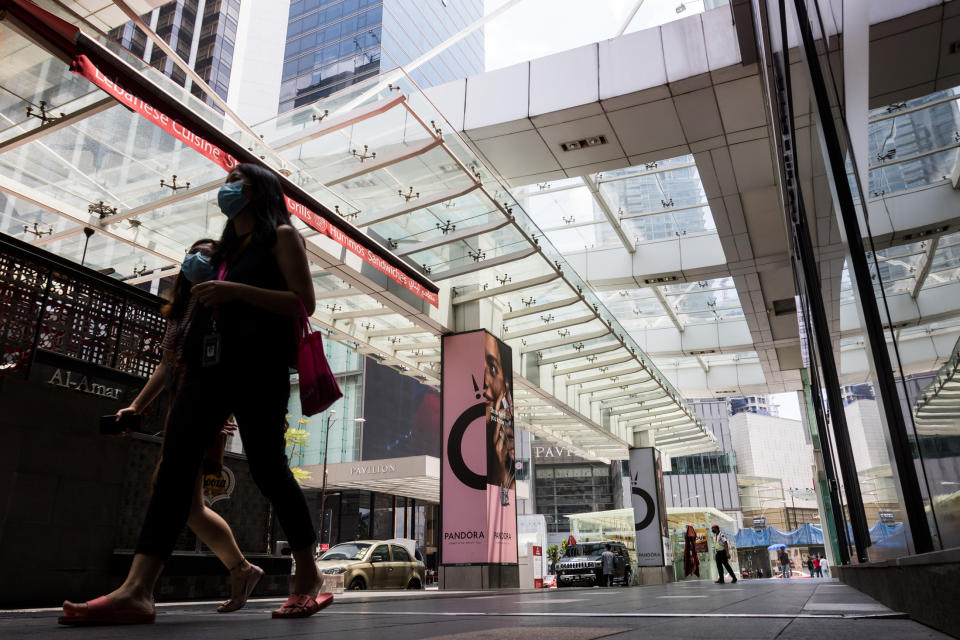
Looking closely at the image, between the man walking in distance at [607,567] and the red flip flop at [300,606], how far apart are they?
18.2 metres

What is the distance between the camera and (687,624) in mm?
2070

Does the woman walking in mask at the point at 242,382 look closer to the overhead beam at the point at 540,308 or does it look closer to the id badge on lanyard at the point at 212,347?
the id badge on lanyard at the point at 212,347

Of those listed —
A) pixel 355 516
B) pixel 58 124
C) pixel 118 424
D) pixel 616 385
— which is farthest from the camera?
pixel 355 516

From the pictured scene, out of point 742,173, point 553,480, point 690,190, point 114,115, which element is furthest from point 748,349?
point 553,480

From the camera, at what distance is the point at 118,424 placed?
2.46 metres

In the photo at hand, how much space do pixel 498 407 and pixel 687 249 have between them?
18.5 ft

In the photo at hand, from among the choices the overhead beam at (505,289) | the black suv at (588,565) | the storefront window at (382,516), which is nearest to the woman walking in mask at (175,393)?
the overhead beam at (505,289)

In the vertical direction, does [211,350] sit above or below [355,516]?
below

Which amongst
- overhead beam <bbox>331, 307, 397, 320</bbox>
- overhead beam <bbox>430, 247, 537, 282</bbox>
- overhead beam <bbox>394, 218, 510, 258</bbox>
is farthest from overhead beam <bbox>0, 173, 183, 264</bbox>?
overhead beam <bbox>430, 247, 537, 282</bbox>

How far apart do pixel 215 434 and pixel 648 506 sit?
2444 cm

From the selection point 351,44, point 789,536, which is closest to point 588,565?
point 789,536

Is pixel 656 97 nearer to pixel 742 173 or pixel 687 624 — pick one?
pixel 742 173

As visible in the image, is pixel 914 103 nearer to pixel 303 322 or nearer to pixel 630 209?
pixel 303 322

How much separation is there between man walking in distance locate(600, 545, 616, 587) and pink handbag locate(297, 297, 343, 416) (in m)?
18.6
